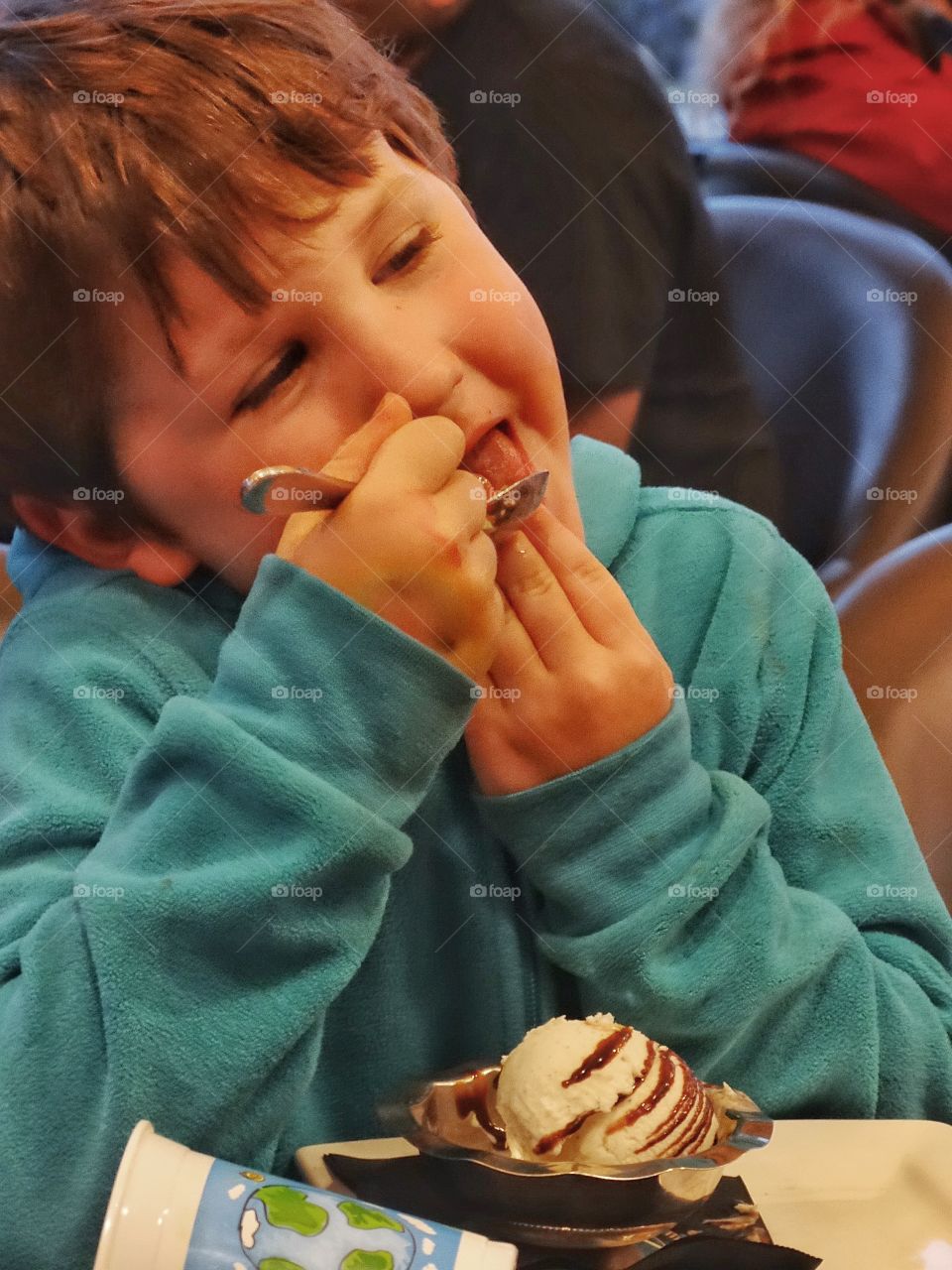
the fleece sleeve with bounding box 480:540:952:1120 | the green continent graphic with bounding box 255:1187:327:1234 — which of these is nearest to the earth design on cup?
the green continent graphic with bounding box 255:1187:327:1234

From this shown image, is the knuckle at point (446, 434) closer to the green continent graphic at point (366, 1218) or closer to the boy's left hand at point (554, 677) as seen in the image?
the boy's left hand at point (554, 677)

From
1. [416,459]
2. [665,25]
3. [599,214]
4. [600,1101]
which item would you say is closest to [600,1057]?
[600,1101]

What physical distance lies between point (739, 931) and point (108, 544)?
19.0 inches

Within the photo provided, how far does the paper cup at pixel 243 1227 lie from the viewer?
51 cm

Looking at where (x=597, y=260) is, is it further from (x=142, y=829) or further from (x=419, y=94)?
(x=142, y=829)

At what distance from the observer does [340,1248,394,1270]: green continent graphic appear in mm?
524

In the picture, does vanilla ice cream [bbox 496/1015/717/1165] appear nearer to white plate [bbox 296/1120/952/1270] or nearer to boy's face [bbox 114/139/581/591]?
white plate [bbox 296/1120/952/1270]

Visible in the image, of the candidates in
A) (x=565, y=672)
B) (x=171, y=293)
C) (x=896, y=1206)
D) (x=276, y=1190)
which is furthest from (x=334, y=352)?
(x=896, y=1206)

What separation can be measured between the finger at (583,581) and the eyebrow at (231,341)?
202mm

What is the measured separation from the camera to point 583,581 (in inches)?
32.6

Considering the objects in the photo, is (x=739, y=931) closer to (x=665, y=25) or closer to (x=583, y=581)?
(x=583, y=581)

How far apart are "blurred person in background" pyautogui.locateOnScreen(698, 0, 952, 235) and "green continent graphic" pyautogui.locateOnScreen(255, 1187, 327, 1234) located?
3.10 feet

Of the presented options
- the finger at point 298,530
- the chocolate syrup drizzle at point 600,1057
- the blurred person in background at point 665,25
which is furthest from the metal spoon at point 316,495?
the blurred person in background at point 665,25

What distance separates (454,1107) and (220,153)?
1.83 feet
